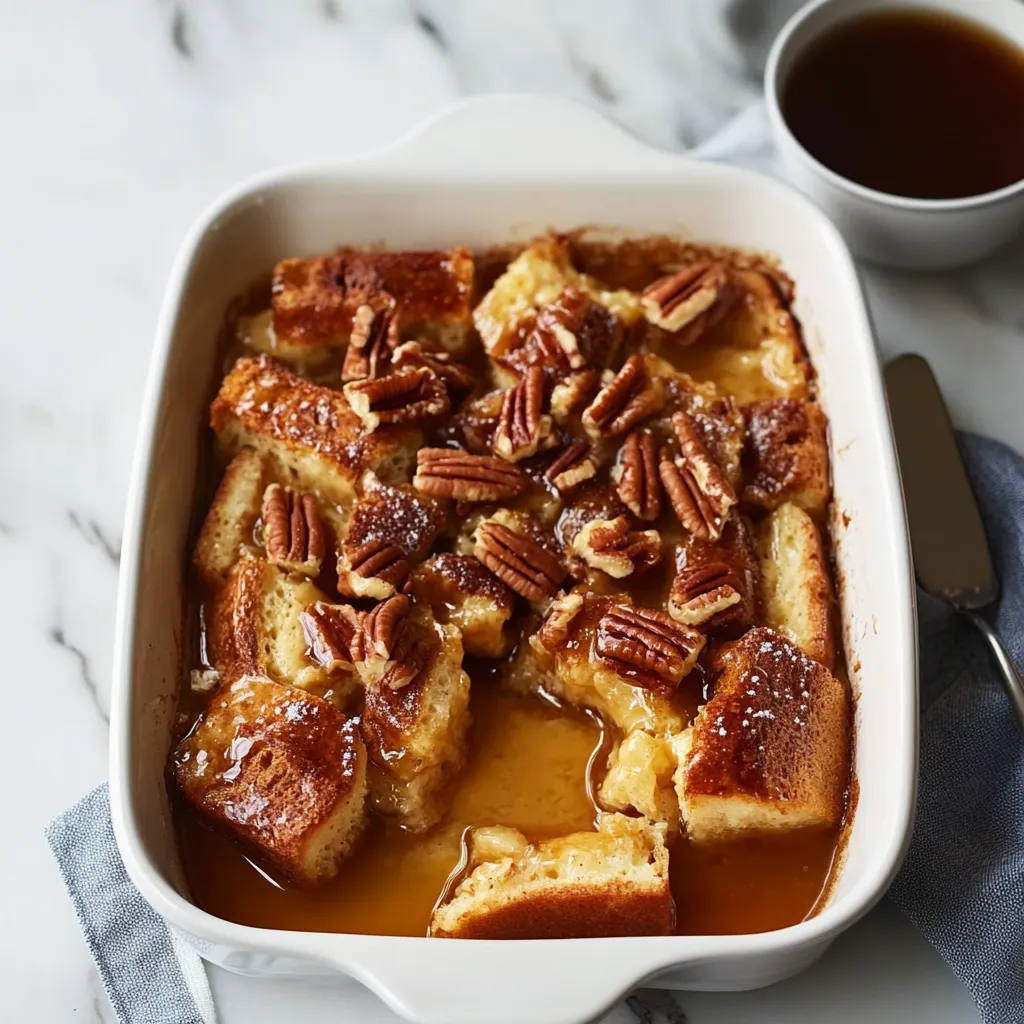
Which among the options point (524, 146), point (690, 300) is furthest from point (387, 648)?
point (524, 146)

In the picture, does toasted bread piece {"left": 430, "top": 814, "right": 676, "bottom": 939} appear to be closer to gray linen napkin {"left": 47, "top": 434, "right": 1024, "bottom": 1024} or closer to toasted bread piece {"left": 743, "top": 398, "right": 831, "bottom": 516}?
gray linen napkin {"left": 47, "top": 434, "right": 1024, "bottom": 1024}

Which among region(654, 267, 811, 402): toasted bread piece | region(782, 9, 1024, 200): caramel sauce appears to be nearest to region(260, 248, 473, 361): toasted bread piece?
region(654, 267, 811, 402): toasted bread piece

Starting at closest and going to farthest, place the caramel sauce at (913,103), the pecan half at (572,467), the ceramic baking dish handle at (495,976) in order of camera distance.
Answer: the ceramic baking dish handle at (495,976), the pecan half at (572,467), the caramel sauce at (913,103)

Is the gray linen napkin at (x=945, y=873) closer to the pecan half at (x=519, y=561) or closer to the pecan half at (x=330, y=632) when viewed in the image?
the pecan half at (x=330, y=632)

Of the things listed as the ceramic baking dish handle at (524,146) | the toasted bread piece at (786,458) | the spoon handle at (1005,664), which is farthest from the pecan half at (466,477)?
the spoon handle at (1005,664)

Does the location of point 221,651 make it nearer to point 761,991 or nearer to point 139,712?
point 139,712

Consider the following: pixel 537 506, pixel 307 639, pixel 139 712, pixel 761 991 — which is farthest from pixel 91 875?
pixel 761 991
